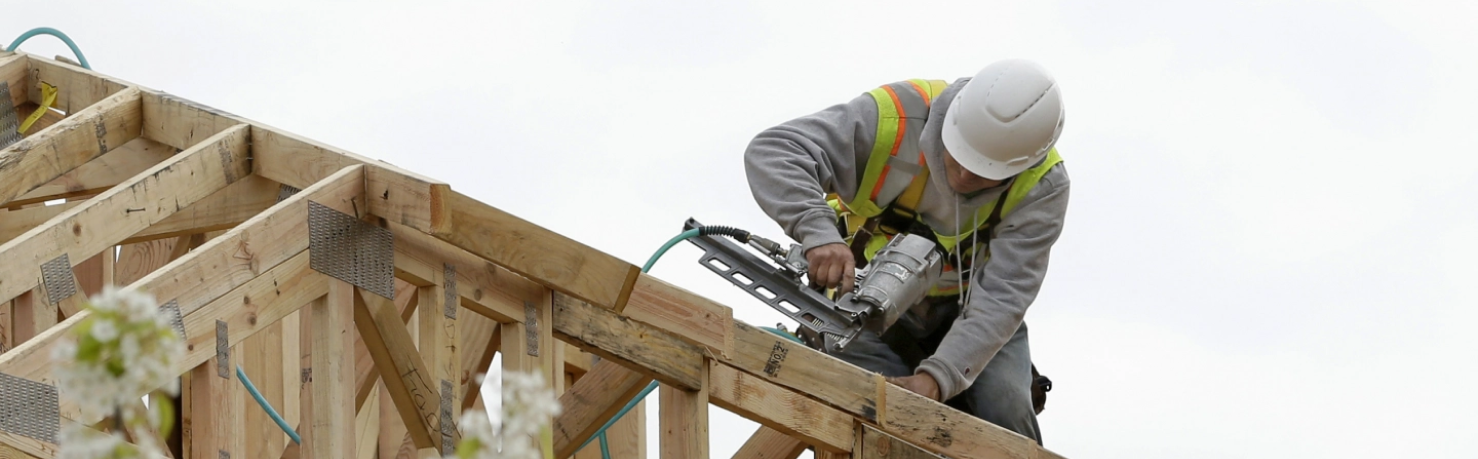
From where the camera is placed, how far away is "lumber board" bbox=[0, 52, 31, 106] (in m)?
6.02

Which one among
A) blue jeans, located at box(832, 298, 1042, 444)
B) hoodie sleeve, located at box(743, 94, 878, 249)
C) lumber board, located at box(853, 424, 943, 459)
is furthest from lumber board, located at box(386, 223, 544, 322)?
blue jeans, located at box(832, 298, 1042, 444)

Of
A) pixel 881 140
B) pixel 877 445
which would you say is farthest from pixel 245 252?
pixel 881 140

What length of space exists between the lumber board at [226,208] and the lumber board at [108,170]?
0.55 meters

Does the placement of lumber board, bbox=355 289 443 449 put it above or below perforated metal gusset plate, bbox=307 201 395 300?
below

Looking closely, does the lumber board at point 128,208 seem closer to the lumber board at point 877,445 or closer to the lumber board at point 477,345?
the lumber board at point 477,345

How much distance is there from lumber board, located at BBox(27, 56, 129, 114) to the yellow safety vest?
2537mm

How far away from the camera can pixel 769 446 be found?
5.69m

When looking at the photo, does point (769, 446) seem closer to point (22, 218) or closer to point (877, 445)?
point (877, 445)

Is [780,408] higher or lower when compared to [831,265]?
lower

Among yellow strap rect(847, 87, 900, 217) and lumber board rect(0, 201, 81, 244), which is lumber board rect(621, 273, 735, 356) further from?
lumber board rect(0, 201, 81, 244)

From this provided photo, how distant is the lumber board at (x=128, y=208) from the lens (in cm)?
440

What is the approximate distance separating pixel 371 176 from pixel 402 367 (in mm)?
518

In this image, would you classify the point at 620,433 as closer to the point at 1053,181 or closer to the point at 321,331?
the point at 1053,181

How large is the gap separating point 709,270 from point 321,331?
1.37 meters
